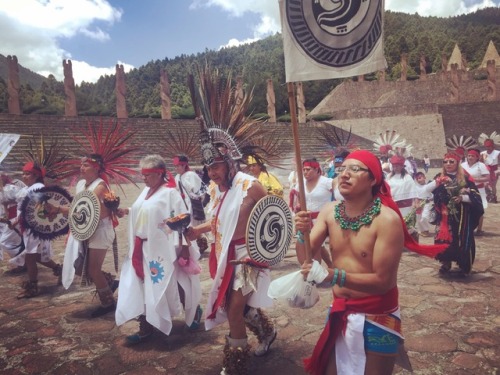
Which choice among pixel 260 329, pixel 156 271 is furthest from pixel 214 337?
pixel 156 271

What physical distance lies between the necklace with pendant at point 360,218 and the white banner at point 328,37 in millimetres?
764

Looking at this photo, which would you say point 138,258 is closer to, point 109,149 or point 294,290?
point 109,149

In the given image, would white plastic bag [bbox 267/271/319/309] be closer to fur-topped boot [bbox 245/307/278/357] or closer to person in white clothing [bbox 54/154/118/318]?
fur-topped boot [bbox 245/307/278/357]

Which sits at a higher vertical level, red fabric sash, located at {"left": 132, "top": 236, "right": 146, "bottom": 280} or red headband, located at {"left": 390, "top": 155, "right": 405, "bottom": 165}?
red headband, located at {"left": 390, "top": 155, "right": 405, "bottom": 165}

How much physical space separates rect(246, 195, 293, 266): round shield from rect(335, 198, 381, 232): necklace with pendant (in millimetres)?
788

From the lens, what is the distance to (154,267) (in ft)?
13.0

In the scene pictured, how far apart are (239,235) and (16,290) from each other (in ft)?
14.8

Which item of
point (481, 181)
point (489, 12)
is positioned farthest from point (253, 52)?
point (481, 181)

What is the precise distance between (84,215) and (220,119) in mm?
2252

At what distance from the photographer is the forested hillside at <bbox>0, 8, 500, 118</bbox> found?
1836 inches

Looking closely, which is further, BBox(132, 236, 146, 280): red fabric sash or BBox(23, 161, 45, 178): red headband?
BBox(23, 161, 45, 178): red headband

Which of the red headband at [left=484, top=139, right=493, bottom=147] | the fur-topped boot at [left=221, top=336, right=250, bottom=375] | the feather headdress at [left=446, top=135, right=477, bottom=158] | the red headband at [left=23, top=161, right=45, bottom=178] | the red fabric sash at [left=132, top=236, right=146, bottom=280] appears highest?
the red headband at [left=23, top=161, right=45, bottom=178]

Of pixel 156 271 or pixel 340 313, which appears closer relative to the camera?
pixel 340 313

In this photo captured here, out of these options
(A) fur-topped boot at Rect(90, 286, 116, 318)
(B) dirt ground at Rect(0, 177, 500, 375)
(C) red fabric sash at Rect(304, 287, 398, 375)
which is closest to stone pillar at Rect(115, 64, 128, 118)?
(B) dirt ground at Rect(0, 177, 500, 375)
